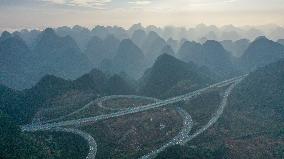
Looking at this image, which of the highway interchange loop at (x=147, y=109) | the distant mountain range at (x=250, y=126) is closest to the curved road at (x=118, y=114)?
the highway interchange loop at (x=147, y=109)

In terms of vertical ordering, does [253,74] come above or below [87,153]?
above

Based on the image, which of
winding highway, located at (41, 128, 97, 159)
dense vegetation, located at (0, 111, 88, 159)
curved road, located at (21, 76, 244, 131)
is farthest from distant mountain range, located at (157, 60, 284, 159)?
dense vegetation, located at (0, 111, 88, 159)

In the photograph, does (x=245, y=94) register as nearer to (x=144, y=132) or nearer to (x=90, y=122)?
(x=144, y=132)

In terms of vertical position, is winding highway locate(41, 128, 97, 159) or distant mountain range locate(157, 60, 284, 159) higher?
distant mountain range locate(157, 60, 284, 159)

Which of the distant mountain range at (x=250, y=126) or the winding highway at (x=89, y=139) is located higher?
→ the distant mountain range at (x=250, y=126)

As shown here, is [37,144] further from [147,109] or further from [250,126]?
[250,126]

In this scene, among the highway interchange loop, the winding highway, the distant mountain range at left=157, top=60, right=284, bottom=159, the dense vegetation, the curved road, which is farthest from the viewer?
the curved road

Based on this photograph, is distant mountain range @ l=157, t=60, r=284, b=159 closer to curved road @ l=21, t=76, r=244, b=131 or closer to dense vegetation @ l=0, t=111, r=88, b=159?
curved road @ l=21, t=76, r=244, b=131

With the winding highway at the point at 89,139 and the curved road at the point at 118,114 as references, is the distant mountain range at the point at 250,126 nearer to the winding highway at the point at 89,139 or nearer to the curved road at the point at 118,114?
the curved road at the point at 118,114

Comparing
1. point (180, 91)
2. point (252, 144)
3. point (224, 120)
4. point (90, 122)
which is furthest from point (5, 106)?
point (252, 144)

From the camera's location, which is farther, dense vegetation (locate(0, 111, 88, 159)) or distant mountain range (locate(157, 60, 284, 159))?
distant mountain range (locate(157, 60, 284, 159))

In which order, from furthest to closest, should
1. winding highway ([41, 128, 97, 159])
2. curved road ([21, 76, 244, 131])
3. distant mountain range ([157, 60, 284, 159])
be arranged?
1. curved road ([21, 76, 244, 131])
2. winding highway ([41, 128, 97, 159])
3. distant mountain range ([157, 60, 284, 159])
